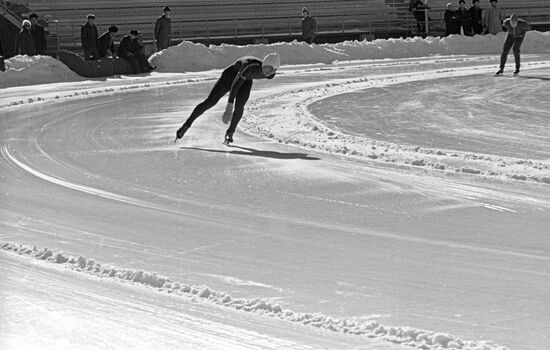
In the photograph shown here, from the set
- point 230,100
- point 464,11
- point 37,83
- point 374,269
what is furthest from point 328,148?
point 464,11

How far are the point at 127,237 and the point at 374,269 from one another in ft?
5.60

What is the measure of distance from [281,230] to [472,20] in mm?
25123

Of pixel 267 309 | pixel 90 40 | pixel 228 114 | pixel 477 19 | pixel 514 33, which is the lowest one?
pixel 267 309

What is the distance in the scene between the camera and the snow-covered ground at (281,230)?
4.32m

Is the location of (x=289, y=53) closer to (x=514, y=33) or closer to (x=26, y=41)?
(x=26, y=41)

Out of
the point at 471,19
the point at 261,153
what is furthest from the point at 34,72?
the point at 471,19

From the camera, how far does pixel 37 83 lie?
2048cm

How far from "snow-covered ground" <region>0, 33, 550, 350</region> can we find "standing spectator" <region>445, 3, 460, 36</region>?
644 inches

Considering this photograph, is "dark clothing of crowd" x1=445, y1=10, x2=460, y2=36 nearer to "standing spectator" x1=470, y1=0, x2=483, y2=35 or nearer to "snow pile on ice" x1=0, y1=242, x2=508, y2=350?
"standing spectator" x1=470, y1=0, x2=483, y2=35

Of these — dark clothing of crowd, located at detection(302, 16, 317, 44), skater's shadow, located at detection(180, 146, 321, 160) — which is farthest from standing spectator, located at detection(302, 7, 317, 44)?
skater's shadow, located at detection(180, 146, 321, 160)

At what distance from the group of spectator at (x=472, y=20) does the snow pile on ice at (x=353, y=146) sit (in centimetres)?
1464

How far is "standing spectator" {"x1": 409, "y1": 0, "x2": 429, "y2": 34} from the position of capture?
104 ft

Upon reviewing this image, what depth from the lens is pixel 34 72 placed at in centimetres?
2083

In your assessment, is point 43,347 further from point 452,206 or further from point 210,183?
point 210,183
